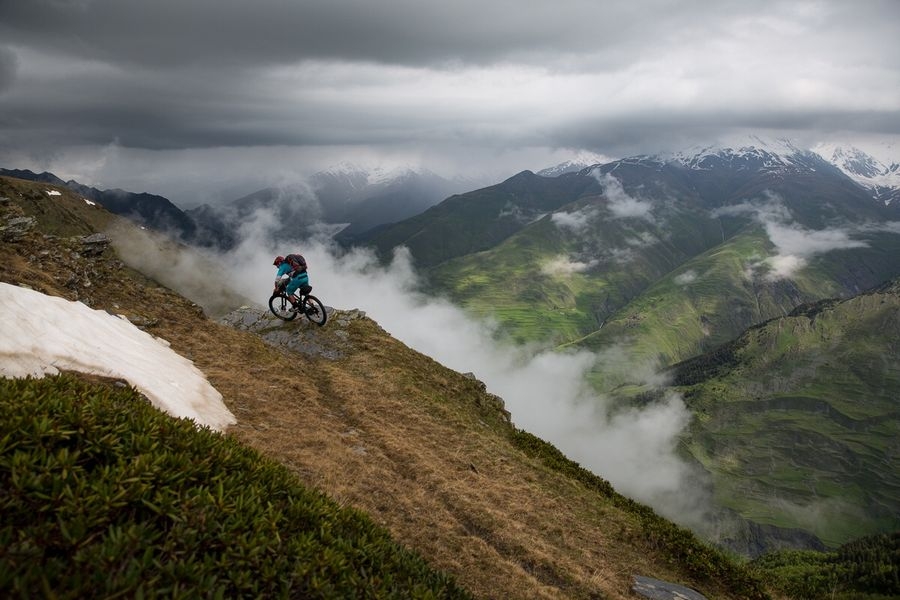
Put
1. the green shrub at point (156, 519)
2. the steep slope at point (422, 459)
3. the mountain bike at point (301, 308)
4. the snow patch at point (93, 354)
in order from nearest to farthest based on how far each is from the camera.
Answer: the green shrub at point (156, 519) < the snow patch at point (93, 354) < the steep slope at point (422, 459) < the mountain bike at point (301, 308)

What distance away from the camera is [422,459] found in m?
18.8

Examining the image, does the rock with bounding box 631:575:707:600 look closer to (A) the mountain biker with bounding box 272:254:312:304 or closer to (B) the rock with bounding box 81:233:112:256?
(A) the mountain biker with bounding box 272:254:312:304

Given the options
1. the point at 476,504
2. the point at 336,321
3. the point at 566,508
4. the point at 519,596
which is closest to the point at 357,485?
the point at 476,504

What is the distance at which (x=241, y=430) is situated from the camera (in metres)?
16.5

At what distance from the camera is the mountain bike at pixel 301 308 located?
33469 mm

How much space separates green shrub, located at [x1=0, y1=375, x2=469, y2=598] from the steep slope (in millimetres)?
6085

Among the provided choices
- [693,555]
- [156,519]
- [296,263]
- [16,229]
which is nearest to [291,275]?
[296,263]

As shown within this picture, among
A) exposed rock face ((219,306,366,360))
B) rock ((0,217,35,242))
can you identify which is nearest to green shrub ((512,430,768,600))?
exposed rock face ((219,306,366,360))

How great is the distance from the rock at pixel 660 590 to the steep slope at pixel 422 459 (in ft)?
1.54

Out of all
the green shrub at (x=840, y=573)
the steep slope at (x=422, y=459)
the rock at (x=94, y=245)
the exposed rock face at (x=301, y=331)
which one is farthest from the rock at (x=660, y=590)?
the rock at (x=94, y=245)

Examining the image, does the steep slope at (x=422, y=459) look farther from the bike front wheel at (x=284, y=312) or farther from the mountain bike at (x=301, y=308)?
the bike front wheel at (x=284, y=312)

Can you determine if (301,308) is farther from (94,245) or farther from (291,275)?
(94,245)

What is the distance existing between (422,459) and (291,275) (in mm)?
17839

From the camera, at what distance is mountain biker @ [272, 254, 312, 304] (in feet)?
101
